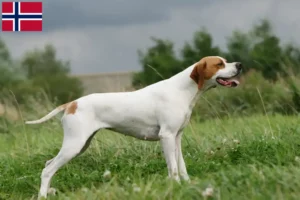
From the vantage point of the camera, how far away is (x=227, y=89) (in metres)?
18.3

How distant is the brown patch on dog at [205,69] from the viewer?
825 cm

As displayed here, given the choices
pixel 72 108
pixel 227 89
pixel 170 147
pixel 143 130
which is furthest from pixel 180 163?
pixel 227 89

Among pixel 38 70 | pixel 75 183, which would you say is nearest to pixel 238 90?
pixel 75 183

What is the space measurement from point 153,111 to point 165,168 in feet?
4.64

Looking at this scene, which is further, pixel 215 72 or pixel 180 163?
pixel 180 163

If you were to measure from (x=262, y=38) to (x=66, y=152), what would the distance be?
20338 millimetres

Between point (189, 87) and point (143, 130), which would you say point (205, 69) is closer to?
point (189, 87)

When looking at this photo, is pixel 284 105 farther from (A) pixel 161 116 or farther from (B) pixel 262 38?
(B) pixel 262 38

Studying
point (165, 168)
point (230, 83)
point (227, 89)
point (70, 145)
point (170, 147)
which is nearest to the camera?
point (170, 147)

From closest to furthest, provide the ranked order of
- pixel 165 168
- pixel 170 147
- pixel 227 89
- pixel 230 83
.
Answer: pixel 170 147 < pixel 230 83 < pixel 165 168 < pixel 227 89

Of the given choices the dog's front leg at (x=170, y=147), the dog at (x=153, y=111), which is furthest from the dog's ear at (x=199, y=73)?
the dog's front leg at (x=170, y=147)

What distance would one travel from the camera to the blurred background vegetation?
1725 cm

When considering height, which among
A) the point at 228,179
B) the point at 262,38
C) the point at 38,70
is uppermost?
the point at 228,179

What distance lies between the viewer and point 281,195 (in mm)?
5965
